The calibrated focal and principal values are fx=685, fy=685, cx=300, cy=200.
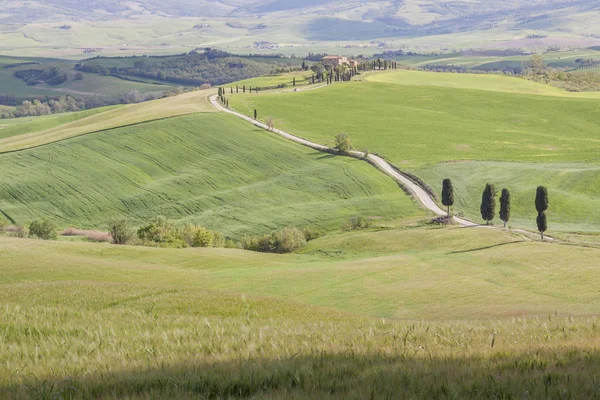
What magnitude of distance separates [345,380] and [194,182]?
11653 centimetres

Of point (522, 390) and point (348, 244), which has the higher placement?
point (522, 390)

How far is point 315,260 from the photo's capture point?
6938 centimetres

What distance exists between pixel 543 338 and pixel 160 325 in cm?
721

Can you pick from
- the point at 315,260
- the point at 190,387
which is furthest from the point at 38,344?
the point at 315,260

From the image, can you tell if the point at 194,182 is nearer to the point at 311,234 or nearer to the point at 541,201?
the point at 311,234

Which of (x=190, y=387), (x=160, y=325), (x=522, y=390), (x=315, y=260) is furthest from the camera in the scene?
(x=315, y=260)

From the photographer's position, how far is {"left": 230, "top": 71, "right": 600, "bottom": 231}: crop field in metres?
108

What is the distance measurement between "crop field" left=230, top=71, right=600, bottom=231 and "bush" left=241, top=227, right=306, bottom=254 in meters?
28.8

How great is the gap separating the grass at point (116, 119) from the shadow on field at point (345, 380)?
143282mm

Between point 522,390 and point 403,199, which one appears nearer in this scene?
point 522,390

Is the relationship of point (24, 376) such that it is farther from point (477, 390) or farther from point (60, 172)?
point (60, 172)

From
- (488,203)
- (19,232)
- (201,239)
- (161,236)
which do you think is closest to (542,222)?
(488,203)

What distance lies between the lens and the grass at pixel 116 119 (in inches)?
5873

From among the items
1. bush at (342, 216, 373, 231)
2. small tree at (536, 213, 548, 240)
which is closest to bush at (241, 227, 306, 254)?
bush at (342, 216, 373, 231)
